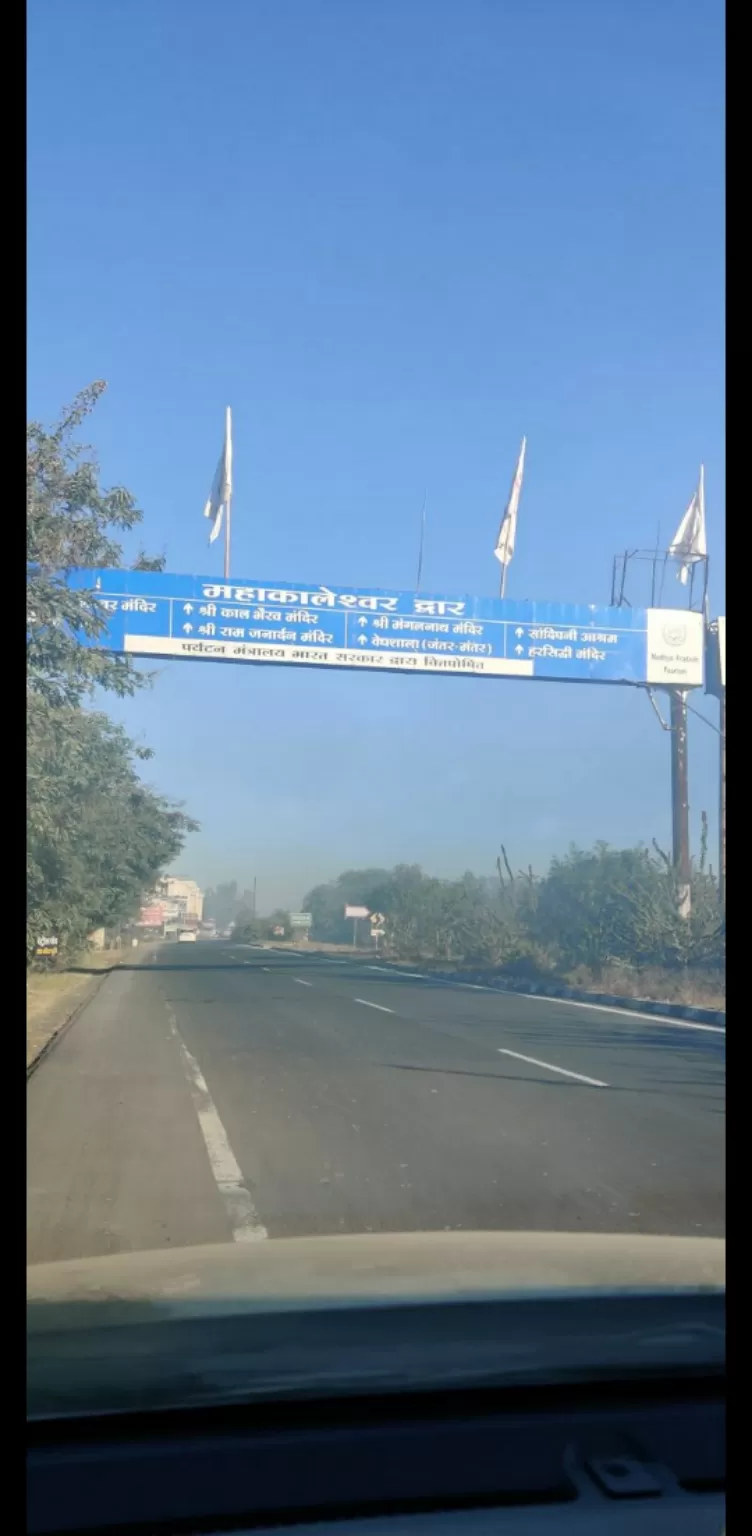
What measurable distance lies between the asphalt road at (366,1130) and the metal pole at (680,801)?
22.1 feet

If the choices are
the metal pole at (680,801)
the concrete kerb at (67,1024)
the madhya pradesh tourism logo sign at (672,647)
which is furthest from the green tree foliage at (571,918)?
the concrete kerb at (67,1024)

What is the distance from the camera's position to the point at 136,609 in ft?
66.6

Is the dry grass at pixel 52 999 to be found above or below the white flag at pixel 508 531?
below

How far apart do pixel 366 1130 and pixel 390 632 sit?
13836 mm

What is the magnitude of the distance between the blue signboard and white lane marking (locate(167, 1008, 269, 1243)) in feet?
34.0

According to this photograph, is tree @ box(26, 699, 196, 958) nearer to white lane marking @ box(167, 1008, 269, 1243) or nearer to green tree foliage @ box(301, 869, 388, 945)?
white lane marking @ box(167, 1008, 269, 1243)

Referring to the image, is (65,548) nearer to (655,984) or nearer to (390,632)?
(390,632)

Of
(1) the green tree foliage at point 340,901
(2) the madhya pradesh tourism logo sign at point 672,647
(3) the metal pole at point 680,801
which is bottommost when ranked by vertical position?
(1) the green tree foliage at point 340,901

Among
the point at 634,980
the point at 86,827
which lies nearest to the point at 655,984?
the point at 634,980

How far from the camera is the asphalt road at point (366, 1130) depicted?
6312mm

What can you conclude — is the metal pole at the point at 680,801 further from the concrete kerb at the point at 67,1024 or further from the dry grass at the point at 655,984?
the concrete kerb at the point at 67,1024

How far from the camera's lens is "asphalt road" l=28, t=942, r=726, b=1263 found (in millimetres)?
6312

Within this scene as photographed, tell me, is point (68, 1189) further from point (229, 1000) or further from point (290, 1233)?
point (229, 1000)

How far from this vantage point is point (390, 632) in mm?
21812
